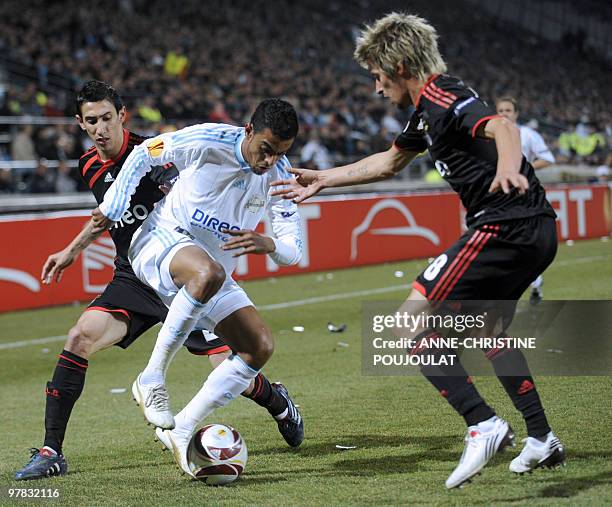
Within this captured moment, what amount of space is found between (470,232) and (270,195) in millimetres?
1243

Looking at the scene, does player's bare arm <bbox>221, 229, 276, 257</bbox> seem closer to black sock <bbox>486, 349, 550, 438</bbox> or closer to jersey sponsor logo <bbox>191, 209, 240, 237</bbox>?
jersey sponsor logo <bbox>191, 209, 240, 237</bbox>

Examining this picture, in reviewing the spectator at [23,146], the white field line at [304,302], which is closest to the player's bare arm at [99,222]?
the white field line at [304,302]

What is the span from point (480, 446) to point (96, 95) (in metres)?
3.34

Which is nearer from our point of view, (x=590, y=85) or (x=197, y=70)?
(x=197, y=70)

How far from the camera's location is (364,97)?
1174 inches

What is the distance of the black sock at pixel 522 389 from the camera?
488cm

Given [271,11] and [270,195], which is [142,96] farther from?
[270,195]

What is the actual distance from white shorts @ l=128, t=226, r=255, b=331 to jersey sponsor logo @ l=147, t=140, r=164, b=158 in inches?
17.0

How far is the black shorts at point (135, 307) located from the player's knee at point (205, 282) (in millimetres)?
904

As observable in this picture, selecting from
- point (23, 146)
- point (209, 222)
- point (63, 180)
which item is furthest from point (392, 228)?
point (209, 222)

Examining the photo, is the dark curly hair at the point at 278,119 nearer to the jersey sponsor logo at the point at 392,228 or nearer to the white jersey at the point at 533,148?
the white jersey at the point at 533,148

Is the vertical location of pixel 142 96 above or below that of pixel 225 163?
below

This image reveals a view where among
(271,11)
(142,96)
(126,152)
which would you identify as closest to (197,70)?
(142,96)

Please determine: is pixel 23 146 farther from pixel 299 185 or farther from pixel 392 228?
pixel 299 185
